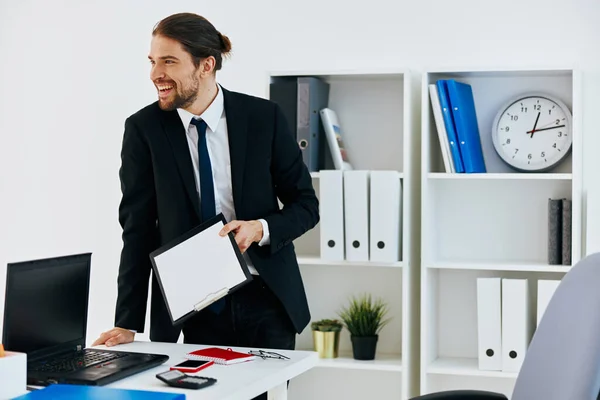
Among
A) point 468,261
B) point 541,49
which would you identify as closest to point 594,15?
point 541,49

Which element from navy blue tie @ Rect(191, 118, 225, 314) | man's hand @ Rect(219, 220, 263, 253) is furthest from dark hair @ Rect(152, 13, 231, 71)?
man's hand @ Rect(219, 220, 263, 253)

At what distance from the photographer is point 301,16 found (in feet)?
12.3

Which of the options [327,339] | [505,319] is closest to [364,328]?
[327,339]

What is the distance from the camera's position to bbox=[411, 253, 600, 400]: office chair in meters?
1.64

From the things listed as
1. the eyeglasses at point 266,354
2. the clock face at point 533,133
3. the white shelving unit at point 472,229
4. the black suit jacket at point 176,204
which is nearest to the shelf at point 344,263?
the white shelving unit at point 472,229

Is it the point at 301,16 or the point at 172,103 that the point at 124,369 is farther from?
the point at 301,16

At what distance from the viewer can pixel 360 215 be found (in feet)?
11.1

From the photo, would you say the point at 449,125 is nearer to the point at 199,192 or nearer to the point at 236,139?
the point at 236,139

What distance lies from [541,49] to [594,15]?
24 centimetres

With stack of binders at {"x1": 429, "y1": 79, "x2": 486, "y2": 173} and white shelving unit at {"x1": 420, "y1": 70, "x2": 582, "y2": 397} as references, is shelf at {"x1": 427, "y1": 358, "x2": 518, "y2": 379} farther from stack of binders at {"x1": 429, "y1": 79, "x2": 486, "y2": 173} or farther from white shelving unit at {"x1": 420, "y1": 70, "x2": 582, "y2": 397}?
stack of binders at {"x1": 429, "y1": 79, "x2": 486, "y2": 173}

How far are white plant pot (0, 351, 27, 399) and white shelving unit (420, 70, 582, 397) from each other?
198 centimetres

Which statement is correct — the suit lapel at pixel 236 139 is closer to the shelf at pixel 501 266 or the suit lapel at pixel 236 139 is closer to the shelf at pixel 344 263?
the shelf at pixel 344 263

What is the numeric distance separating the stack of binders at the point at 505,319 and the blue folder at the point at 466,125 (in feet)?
1.51

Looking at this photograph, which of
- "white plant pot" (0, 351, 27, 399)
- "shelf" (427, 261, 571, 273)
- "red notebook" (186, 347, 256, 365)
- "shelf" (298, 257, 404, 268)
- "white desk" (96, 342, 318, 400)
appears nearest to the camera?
"white plant pot" (0, 351, 27, 399)
